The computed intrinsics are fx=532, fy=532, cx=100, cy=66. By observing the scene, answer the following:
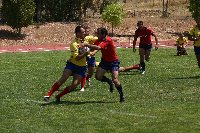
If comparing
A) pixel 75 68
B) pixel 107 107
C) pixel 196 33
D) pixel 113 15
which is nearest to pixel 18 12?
pixel 113 15

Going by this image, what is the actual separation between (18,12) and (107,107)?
3444 cm

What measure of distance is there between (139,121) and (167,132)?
1171 mm

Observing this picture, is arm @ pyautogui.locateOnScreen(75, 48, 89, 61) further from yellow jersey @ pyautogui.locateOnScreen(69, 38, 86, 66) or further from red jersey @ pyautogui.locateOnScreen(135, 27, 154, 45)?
red jersey @ pyautogui.locateOnScreen(135, 27, 154, 45)

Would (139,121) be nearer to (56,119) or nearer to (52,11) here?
(56,119)

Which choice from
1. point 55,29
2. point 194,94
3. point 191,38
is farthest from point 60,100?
point 55,29

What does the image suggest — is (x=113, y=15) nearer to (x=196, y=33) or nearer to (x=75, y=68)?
(x=196, y=33)

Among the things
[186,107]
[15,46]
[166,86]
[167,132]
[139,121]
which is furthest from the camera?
[15,46]

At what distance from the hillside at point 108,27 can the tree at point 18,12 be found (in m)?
1.25

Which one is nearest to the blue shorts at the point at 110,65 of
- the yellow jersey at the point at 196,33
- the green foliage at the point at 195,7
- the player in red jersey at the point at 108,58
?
the player in red jersey at the point at 108,58

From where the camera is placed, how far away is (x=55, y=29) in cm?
4928

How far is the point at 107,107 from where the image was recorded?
1251 cm

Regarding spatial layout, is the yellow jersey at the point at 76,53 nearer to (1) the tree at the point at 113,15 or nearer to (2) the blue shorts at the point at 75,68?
(2) the blue shorts at the point at 75,68

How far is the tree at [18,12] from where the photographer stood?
4562cm

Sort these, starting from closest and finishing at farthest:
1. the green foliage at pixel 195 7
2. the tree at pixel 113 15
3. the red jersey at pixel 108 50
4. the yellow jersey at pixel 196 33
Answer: the red jersey at pixel 108 50 → the yellow jersey at pixel 196 33 → the tree at pixel 113 15 → the green foliage at pixel 195 7
